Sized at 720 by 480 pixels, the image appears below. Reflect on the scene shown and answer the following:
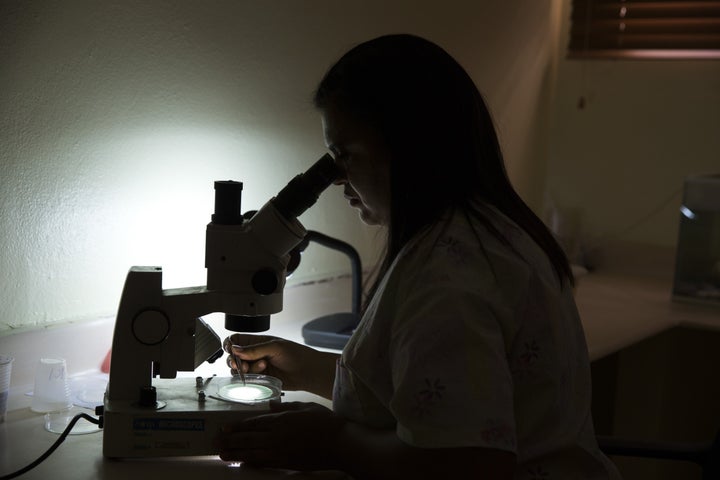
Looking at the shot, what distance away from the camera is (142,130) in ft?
5.54

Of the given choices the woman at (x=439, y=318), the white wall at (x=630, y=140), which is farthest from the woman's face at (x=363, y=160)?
the white wall at (x=630, y=140)

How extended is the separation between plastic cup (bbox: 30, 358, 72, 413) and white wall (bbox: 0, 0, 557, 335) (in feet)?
0.39

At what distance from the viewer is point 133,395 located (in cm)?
124

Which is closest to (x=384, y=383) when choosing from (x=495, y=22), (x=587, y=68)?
(x=495, y=22)

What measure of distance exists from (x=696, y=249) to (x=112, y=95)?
1.94 m

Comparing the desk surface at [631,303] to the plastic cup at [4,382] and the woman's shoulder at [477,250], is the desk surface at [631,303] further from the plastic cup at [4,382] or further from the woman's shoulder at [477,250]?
the plastic cup at [4,382]

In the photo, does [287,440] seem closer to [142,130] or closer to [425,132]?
[425,132]

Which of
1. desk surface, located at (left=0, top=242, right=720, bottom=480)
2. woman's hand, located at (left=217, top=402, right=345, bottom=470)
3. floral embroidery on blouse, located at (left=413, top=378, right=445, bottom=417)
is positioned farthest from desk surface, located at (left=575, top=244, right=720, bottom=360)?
floral embroidery on blouse, located at (left=413, top=378, right=445, bottom=417)

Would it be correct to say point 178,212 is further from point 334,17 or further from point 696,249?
point 696,249

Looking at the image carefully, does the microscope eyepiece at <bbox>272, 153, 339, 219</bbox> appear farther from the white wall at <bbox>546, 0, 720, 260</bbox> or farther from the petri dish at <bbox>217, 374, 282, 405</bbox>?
the white wall at <bbox>546, 0, 720, 260</bbox>

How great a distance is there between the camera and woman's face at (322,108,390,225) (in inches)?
45.6

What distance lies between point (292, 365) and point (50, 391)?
40 centimetres

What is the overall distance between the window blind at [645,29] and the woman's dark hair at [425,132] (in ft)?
7.28

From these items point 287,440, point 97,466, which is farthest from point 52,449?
point 287,440
